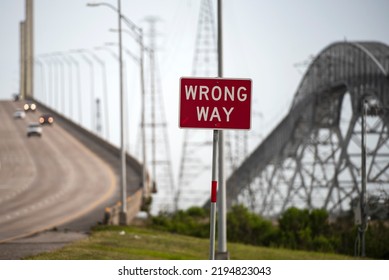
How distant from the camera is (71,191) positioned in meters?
27.4

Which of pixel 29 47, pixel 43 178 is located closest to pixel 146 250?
pixel 43 178

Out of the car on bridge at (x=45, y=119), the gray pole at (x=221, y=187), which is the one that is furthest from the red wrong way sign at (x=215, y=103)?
the car on bridge at (x=45, y=119)

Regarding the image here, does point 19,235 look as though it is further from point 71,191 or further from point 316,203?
point 316,203

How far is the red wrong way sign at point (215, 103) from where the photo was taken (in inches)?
625

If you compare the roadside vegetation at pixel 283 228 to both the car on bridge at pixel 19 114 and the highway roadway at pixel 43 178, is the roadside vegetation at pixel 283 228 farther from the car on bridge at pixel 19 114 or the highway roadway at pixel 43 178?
the car on bridge at pixel 19 114

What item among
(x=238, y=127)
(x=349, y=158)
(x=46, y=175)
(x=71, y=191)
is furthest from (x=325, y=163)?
(x=238, y=127)

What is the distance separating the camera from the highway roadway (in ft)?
71.2

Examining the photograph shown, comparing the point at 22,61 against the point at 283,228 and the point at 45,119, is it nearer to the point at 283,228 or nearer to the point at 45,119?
the point at 45,119

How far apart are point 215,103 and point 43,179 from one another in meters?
9.29

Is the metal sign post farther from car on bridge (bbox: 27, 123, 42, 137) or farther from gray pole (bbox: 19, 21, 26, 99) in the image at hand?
car on bridge (bbox: 27, 123, 42, 137)

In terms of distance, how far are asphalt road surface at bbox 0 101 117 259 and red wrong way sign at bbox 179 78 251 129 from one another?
4961mm

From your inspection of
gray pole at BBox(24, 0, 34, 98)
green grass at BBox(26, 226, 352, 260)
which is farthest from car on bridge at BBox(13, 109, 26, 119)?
green grass at BBox(26, 226, 352, 260)

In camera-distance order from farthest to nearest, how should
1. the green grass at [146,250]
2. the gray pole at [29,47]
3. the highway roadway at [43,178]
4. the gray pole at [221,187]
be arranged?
the highway roadway at [43,178] → the gray pole at [29,47] → the green grass at [146,250] → the gray pole at [221,187]

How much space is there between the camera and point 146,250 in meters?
22.2
